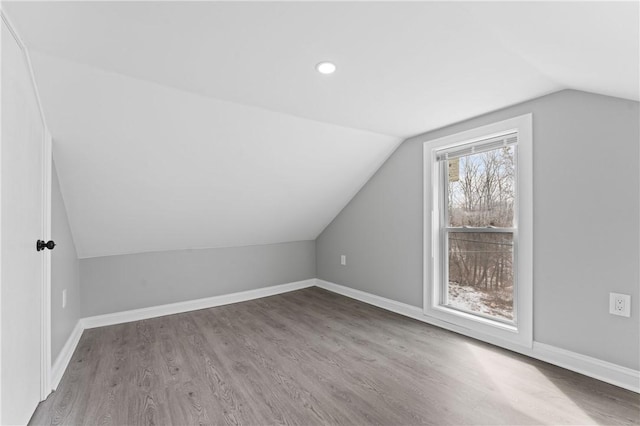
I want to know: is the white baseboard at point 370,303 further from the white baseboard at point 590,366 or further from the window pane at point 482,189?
the window pane at point 482,189

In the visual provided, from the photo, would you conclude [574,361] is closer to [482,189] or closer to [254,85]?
[482,189]

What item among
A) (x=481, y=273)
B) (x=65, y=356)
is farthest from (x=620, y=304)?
(x=65, y=356)

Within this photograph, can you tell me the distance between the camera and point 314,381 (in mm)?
2004

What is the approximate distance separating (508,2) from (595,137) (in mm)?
1396

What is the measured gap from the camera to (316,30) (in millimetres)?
1432

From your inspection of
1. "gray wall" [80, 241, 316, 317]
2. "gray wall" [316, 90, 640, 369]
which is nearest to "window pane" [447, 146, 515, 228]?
"gray wall" [316, 90, 640, 369]

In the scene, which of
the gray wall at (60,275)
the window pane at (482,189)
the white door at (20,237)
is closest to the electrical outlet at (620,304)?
the window pane at (482,189)

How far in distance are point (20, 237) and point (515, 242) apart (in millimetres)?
3147

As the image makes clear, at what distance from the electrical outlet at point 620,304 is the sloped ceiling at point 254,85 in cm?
121

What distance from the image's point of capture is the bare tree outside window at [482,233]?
8.43 ft

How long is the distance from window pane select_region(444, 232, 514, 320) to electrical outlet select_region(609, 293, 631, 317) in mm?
658

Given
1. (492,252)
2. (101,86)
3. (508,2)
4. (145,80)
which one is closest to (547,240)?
(492,252)

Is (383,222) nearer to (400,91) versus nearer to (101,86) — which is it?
(400,91)

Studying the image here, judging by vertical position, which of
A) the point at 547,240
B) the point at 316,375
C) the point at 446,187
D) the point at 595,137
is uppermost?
the point at 595,137
